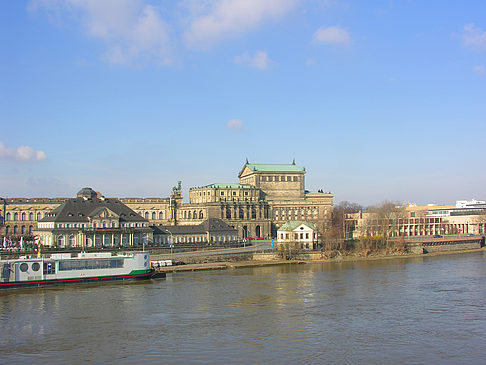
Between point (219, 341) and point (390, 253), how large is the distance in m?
73.9

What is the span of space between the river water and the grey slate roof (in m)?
37.9

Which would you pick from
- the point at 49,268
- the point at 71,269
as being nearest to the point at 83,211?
the point at 71,269

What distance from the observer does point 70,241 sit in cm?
9856

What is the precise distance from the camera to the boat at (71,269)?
6197cm

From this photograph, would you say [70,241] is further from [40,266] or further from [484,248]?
[484,248]

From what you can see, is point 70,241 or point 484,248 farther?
point 484,248

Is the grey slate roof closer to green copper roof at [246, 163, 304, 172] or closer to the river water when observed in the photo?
the river water

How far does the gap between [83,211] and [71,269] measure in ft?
127

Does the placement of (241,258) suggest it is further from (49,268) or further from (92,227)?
(49,268)

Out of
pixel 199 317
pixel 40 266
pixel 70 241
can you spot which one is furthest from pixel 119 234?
pixel 199 317

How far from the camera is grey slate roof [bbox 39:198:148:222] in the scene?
10031 centimetres

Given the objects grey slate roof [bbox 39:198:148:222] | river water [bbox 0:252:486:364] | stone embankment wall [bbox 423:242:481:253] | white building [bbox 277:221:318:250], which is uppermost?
grey slate roof [bbox 39:198:148:222]

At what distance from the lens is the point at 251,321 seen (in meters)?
44.6

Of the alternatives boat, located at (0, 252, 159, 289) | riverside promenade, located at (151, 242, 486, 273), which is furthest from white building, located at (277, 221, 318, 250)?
boat, located at (0, 252, 159, 289)
